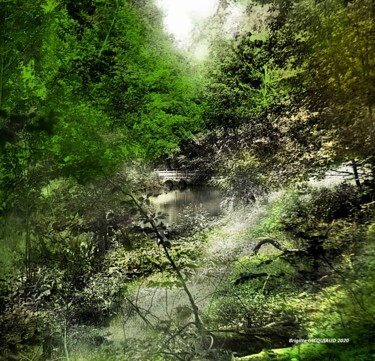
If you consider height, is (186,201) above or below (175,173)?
below

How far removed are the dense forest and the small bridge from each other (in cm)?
3

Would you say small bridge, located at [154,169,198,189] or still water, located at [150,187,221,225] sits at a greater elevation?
small bridge, located at [154,169,198,189]

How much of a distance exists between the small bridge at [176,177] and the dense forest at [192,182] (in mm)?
33

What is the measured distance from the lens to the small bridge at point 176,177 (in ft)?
6.70

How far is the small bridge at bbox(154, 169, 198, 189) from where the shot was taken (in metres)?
2.04

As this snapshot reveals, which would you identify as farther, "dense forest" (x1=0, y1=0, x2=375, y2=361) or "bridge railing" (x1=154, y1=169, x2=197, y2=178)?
"bridge railing" (x1=154, y1=169, x2=197, y2=178)

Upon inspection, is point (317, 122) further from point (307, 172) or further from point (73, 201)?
point (73, 201)

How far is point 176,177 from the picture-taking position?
2070 millimetres

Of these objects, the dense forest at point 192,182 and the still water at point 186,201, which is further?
the still water at point 186,201

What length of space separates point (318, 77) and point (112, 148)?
1.31m

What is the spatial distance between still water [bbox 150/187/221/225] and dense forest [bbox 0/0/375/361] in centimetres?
4

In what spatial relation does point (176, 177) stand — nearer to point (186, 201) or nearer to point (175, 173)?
point (175, 173)

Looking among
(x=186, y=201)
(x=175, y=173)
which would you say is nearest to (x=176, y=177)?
(x=175, y=173)

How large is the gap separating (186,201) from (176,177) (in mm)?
159
